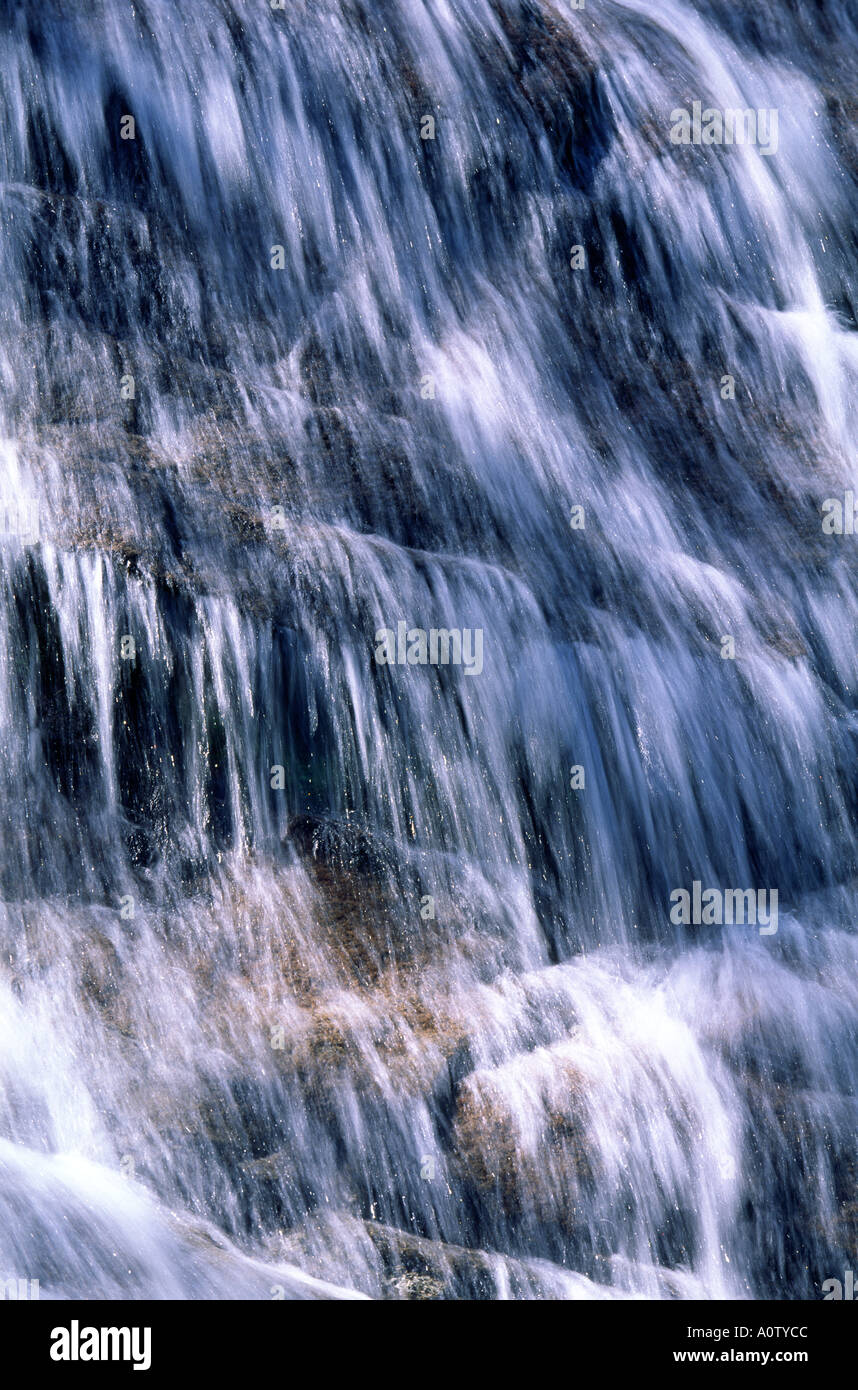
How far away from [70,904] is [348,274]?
3.79 m

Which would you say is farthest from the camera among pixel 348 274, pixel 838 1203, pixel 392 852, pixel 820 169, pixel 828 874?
pixel 820 169

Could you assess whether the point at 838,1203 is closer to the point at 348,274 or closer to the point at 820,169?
the point at 348,274

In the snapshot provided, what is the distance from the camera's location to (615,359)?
8789 millimetres

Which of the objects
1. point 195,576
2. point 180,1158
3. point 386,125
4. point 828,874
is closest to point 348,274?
point 386,125
